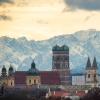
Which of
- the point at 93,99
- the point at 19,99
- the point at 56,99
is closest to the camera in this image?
the point at 93,99

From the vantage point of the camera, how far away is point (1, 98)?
379 feet

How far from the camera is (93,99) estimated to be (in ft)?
375

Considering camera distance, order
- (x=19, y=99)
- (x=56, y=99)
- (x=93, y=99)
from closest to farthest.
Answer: (x=93, y=99)
(x=19, y=99)
(x=56, y=99)

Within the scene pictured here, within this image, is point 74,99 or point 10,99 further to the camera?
point 74,99

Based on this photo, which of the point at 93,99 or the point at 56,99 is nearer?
the point at 93,99

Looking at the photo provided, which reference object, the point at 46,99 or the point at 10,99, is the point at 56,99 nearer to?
the point at 46,99

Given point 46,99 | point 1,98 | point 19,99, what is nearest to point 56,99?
point 46,99

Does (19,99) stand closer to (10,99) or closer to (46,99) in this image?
(10,99)

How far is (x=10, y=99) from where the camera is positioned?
121 metres

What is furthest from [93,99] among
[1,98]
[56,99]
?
[56,99]

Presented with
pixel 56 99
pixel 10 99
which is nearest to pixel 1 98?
pixel 10 99

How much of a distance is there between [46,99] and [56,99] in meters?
2.12

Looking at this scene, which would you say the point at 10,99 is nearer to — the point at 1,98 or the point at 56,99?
the point at 1,98

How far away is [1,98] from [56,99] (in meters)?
26.5
